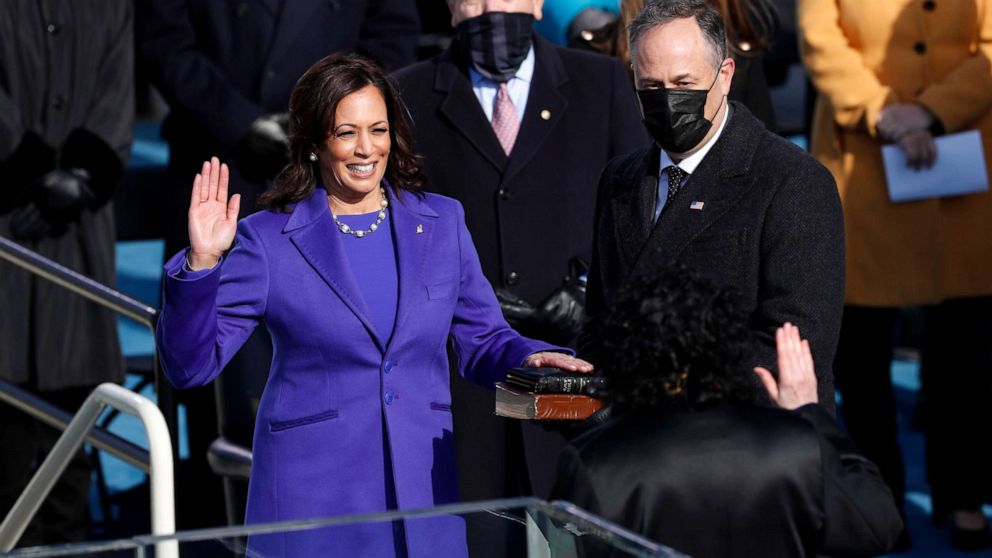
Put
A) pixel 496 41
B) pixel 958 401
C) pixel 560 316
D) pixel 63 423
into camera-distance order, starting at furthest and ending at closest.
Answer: pixel 958 401, pixel 63 423, pixel 496 41, pixel 560 316

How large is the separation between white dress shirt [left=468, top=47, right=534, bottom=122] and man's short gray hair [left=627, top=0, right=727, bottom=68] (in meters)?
1.05

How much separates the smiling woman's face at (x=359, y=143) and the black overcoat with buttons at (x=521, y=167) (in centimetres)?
86

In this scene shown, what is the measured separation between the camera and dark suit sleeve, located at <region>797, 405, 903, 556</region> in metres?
2.62

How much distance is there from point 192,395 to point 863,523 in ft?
11.0

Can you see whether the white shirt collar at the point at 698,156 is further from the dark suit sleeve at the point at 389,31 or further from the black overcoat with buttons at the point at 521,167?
the dark suit sleeve at the point at 389,31

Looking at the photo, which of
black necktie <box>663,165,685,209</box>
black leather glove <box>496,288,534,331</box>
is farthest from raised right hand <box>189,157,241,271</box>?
black leather glove <box>496,288,534,331</box>

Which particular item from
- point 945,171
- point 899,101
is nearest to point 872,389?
point 945,171

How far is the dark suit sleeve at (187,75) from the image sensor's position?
16.9 feet

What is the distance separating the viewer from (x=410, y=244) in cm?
346

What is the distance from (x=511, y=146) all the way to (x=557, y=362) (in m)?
1.25

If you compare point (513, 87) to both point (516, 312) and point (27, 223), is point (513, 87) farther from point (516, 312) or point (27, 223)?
point (27, 223)

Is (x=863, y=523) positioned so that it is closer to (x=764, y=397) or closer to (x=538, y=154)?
(x=764, y=397)

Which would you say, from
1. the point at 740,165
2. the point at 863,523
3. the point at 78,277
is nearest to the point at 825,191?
the point at 740,165

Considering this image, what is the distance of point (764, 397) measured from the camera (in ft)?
9.97
